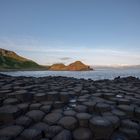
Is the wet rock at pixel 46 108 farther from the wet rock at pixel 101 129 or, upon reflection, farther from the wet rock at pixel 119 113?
the wet rock at pixel 119 113

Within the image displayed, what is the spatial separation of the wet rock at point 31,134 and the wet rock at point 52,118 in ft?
1.38

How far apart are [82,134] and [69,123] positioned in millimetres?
317

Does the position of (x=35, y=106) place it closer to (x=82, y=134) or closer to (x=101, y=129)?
(x=82, y=134)

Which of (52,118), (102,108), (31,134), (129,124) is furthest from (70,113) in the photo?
(129,124)

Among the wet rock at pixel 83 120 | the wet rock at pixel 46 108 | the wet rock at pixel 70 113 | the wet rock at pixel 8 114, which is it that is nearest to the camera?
the wet rock at pixel 83 120

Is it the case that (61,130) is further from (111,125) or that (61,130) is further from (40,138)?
(111,125)

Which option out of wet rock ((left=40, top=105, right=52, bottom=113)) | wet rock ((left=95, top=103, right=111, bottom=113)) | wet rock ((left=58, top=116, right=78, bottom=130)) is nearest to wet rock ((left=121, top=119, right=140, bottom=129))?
wet rock ((left=95, top=103, right=111, bottom=113))

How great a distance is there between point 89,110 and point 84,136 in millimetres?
1039

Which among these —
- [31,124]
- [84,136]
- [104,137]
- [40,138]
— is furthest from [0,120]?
[104,137]

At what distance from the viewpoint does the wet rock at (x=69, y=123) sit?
9.88 ft

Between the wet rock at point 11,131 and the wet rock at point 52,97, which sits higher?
the wet rock at point 52,97

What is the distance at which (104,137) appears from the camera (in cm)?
288

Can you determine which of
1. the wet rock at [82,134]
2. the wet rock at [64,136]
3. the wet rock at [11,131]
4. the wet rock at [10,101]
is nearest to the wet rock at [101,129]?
the wet rock at [82,134]

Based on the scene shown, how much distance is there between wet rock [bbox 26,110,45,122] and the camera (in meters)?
3.30
